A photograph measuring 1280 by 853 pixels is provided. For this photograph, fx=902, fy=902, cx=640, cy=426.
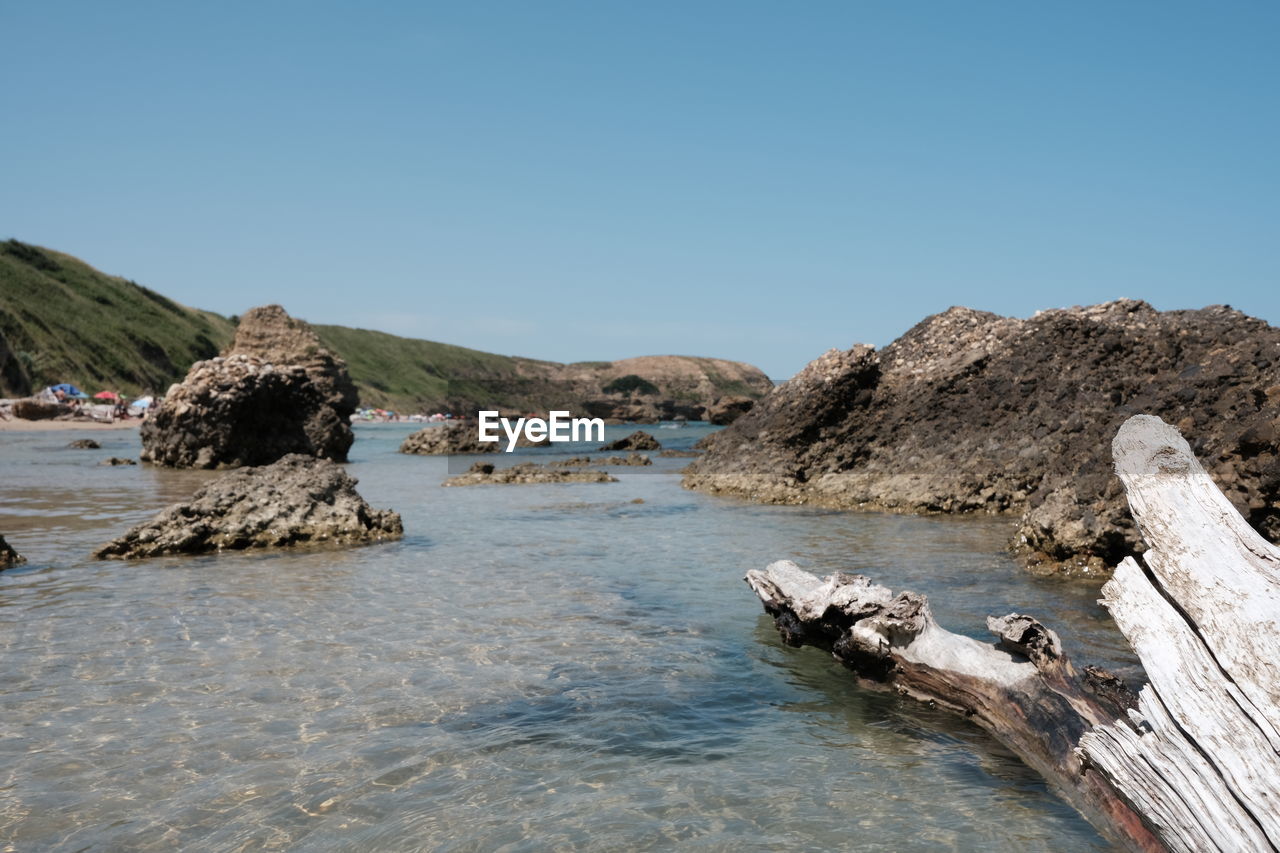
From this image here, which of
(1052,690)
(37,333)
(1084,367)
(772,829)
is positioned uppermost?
Answer: (37,333)

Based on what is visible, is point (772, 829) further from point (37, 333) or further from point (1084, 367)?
point (37, 333)

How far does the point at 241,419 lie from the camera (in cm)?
2783

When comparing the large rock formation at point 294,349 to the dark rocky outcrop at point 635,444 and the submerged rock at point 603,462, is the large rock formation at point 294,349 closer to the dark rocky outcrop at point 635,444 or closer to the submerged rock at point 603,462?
the submerged rock at point 603,462

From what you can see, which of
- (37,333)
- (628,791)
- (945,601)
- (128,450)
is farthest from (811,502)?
(37,333)

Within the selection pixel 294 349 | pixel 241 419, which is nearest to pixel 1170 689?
pixel 241 419

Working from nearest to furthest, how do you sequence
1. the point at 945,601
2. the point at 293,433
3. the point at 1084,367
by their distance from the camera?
the point at 945,601
the point at 1084,367
the point at 293,433

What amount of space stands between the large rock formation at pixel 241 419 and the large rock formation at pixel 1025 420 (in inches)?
563

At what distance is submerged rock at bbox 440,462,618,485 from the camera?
23859 millimetres

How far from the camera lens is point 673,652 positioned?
729 cm

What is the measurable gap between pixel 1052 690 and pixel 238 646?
594 centimetres

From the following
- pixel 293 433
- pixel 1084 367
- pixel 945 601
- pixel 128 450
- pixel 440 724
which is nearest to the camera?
pixel 440 724

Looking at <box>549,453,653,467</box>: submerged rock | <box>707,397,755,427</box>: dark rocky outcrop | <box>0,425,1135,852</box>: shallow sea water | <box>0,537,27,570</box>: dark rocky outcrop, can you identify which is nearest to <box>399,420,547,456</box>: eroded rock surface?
<box>549,453,653,467</box>: submerged rock

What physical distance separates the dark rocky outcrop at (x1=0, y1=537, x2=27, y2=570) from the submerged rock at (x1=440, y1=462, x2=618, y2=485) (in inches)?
517

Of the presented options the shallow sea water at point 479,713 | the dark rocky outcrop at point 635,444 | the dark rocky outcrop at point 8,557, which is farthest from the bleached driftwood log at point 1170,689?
the dark rocky outcrop at point 635,444
